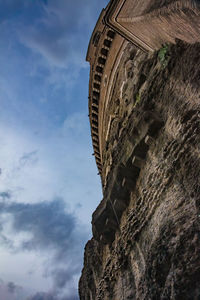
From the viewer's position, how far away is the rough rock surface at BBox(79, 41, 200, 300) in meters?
4.41

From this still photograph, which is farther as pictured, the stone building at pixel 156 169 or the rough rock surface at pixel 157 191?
the rough rock surface at pixel 157 191

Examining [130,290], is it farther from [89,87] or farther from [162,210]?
[89,87]

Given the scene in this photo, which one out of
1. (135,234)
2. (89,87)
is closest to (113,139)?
(135,234)

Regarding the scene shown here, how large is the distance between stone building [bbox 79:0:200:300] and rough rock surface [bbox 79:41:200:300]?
19 millimetres

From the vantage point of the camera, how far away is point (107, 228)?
884cm

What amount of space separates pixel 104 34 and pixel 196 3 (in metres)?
11.4

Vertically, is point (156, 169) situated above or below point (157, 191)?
above

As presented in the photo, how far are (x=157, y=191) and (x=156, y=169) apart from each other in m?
0.60

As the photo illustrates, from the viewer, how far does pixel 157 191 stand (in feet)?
19.1

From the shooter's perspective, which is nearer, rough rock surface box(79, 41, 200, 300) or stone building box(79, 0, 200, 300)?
stone building box(79, 0, 200, 300)

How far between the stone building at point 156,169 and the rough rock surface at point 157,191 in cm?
2

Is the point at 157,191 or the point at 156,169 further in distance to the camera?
the point at 156,169

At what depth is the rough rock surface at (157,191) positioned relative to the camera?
4.41 meters

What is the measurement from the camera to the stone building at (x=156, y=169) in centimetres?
431
